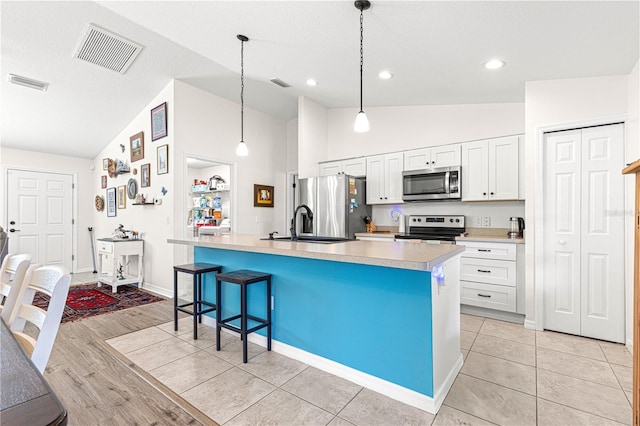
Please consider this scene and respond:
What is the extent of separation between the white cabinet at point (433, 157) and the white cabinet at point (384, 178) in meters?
0.14

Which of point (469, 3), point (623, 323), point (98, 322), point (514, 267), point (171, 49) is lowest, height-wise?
point (98, 322)

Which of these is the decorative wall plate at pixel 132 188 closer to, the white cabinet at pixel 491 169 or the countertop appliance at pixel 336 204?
the countertop appliance at pixel 336 204

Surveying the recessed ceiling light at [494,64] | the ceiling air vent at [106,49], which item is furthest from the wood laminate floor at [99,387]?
the recessed ceiling light at [494,64]

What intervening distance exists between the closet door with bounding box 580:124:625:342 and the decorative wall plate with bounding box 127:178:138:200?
574 cm

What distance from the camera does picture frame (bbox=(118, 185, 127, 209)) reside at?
A: 208 inches

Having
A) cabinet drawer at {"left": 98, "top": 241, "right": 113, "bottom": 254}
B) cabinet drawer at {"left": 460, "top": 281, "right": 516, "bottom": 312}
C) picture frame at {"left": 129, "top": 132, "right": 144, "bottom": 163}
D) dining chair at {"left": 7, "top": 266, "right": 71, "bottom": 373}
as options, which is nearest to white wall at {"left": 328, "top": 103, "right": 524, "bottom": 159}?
cabinet drawer at {"left": 460, "top": 281, "right": 516, "bottom": 312}

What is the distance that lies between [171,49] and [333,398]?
398 cm

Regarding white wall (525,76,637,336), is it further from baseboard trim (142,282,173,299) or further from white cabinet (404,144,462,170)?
baseboard trim (142,282,173,299)

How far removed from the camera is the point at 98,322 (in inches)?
130

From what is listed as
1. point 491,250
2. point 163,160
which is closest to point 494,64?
point 491,250

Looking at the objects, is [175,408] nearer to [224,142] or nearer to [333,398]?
[333,398]

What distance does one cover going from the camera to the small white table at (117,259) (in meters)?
4.59

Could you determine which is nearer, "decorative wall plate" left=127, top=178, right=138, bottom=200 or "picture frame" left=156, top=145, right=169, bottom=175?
"picture frame" left=156, top=145, right=169, bottom=175

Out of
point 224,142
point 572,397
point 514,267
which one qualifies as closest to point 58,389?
point 572,397
